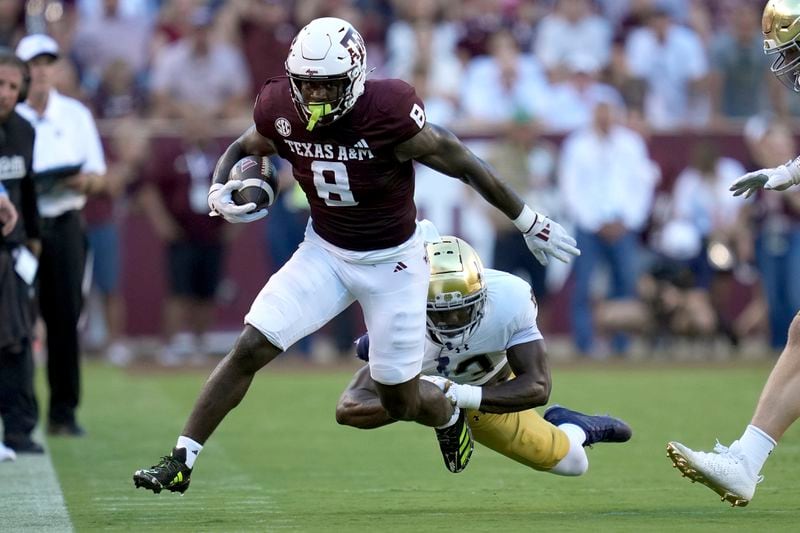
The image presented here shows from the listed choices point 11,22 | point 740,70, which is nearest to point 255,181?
point 11,22

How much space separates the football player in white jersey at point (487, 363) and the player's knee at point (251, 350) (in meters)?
0.55

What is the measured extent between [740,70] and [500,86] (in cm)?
261

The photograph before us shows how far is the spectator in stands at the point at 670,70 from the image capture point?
14.7m

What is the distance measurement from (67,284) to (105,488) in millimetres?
2173

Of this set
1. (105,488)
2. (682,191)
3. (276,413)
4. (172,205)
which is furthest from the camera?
(682,191)

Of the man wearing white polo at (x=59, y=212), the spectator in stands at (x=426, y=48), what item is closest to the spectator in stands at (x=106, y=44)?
the spectator in stands at (x=426, y=48)

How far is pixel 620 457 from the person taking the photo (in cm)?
780

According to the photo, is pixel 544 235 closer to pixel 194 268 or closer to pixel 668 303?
pixel 194 268

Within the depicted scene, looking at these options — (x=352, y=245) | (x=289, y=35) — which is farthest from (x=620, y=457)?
(x=289, y=35)

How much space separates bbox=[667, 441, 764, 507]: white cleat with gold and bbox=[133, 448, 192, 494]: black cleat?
73.9 inches

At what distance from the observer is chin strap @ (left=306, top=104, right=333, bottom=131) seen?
5750 millimetres

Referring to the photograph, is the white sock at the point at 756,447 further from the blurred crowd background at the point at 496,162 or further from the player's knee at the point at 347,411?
the blurred crowd background at the point at 496,162

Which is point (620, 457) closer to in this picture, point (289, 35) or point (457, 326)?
point (457, 326)

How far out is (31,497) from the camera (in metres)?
6.33
